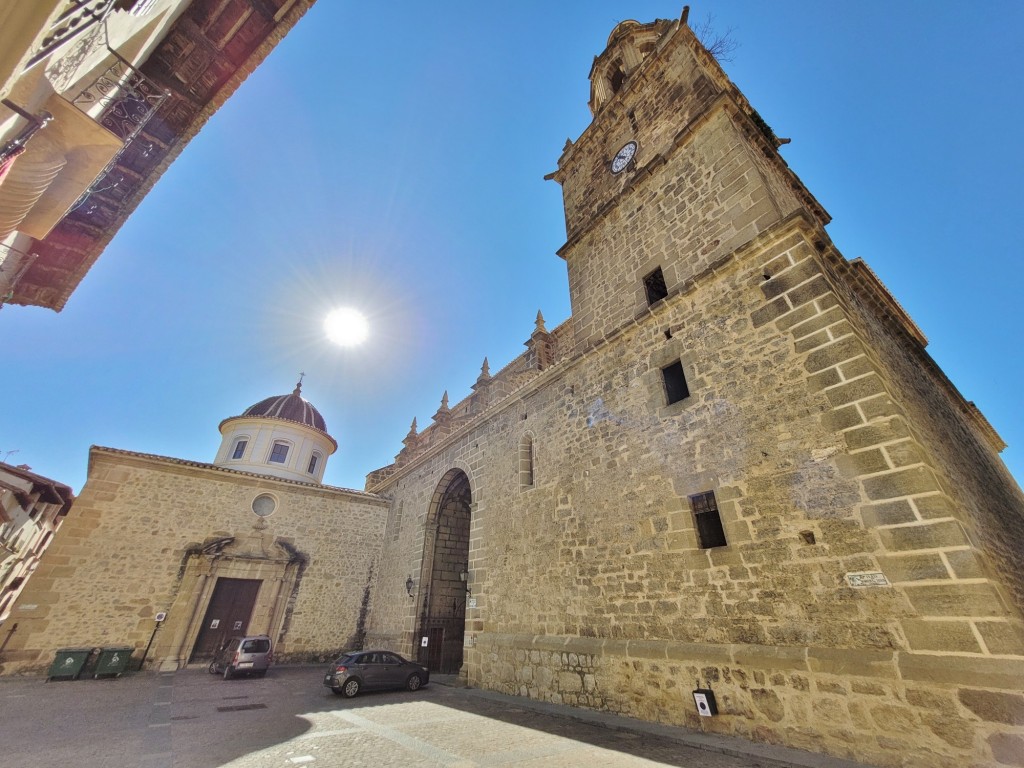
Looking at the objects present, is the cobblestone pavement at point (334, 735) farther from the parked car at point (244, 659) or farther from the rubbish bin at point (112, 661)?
the parked car at point (244, 659)

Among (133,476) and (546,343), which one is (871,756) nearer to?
(546,343)

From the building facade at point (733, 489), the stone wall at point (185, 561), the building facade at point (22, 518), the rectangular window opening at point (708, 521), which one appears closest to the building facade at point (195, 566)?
the stone wall at point (185, 561)

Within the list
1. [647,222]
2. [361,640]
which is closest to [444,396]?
[361,640]

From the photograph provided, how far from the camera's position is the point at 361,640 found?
53.2 ft

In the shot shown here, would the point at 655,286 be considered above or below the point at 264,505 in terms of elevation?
above

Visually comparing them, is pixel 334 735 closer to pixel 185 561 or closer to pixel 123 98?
pixel 123 98

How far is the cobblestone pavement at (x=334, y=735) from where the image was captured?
4480 mm

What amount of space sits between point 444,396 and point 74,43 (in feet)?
50.0

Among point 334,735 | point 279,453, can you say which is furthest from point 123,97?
point 279,453

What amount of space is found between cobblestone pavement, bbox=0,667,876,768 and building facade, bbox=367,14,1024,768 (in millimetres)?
748

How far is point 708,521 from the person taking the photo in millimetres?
6191

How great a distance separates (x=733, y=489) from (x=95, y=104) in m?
9.96

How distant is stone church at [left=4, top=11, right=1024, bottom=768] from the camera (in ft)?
13.8

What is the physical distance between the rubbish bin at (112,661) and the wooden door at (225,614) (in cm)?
210
